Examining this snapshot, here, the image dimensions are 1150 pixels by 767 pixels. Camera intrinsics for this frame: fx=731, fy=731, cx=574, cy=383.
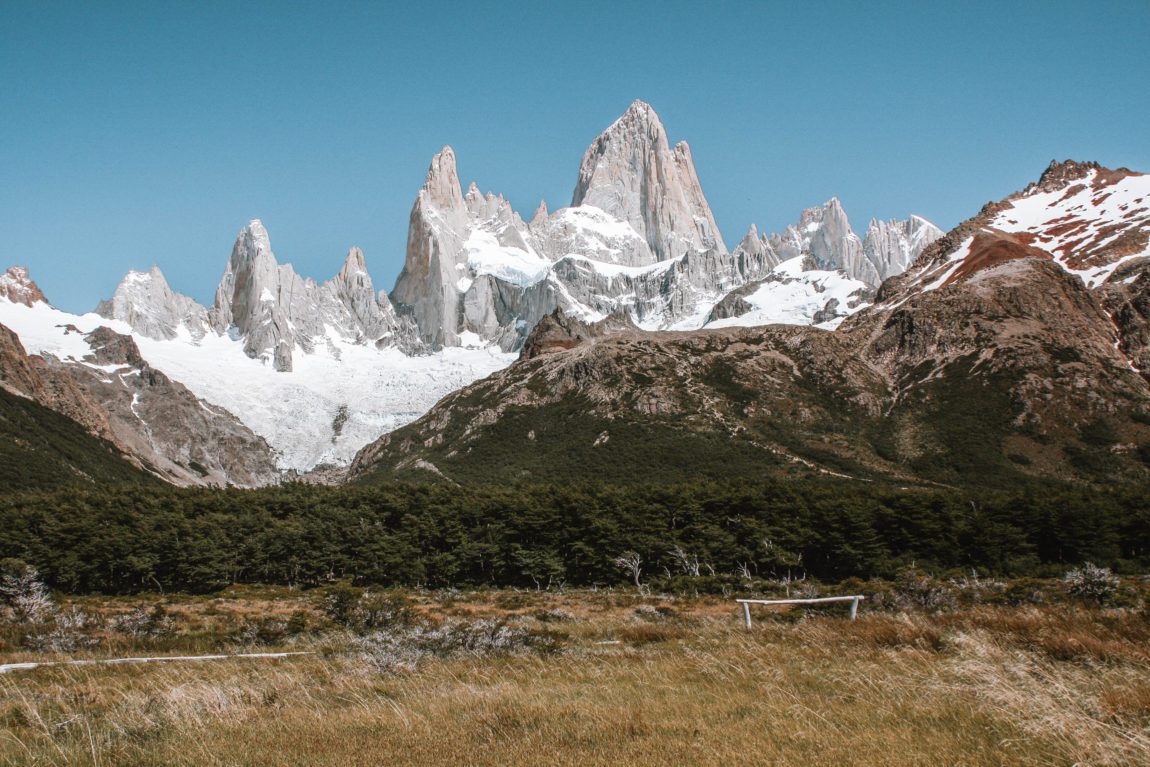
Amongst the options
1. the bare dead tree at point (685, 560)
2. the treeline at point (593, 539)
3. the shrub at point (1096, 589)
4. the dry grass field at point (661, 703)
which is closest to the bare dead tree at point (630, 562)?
the treeline at point (593, 539)

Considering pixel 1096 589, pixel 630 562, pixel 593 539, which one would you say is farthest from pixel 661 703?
pixel 593 539

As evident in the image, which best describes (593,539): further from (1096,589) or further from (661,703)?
(661,703)

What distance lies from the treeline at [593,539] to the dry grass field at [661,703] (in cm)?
6250

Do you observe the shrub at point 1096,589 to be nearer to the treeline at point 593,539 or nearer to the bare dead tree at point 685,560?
the treeline at point 593,539

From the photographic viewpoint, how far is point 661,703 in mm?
10094

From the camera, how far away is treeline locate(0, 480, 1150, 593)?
77.4 meters

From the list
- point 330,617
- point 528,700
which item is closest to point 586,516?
point 330,617

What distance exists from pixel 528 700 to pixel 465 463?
18382cm

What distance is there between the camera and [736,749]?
7.64 metres

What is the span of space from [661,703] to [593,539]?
7469 centimetres

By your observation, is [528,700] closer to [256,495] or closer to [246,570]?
[246,570]

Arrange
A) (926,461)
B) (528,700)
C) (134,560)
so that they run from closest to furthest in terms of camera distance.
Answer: (528,700)
(134,560)
(926,461)

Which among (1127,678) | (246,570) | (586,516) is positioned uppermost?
(1127,678)

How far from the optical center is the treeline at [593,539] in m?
77.4
